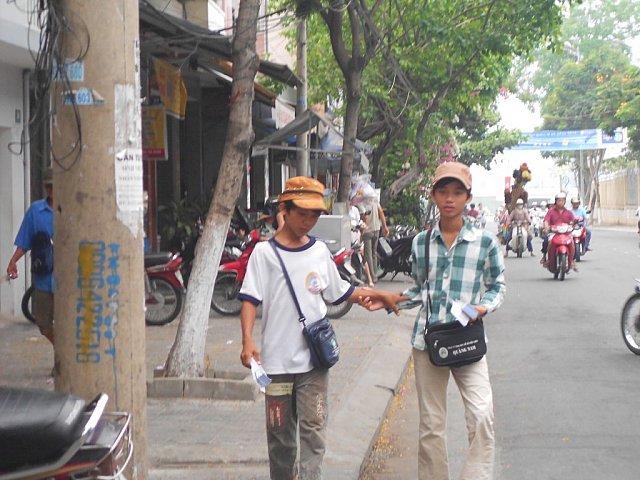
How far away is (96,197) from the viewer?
172 inches

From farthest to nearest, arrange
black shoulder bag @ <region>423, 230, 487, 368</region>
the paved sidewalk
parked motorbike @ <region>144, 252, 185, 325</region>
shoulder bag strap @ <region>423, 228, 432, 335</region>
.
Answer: parked motorbike @ <region>144, 252, 185, 325</region> < the paved sidewalk < shoulder bag strap @ <region>423, 228, 432, 335</region> < black shoulder bag @ <region>423, 230, 487, 368</region>

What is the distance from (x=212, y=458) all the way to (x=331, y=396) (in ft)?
6.91

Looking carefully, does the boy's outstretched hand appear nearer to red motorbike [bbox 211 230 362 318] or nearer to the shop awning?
the shop awning

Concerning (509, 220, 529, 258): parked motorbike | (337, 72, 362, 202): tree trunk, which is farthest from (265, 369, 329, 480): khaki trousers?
(509, 220, 529, 258): parked motorbike

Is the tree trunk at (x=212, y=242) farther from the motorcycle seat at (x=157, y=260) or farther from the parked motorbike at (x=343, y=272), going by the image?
the motorcycle seat at (x=157, y=260)

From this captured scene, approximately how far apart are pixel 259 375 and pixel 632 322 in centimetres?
700

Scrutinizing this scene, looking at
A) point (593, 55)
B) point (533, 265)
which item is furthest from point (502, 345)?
point (593, 55)

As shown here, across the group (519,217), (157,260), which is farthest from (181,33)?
(519,217)

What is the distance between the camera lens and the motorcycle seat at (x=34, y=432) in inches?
115

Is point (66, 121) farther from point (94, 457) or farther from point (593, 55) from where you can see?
point (593, 55)

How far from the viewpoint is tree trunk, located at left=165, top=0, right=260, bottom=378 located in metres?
8.04

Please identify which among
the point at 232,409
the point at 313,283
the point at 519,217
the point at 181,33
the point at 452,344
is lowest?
the point at 232,409

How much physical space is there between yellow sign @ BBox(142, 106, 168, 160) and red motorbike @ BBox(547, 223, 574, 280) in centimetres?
867

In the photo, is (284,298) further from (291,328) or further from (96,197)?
(96,197)
